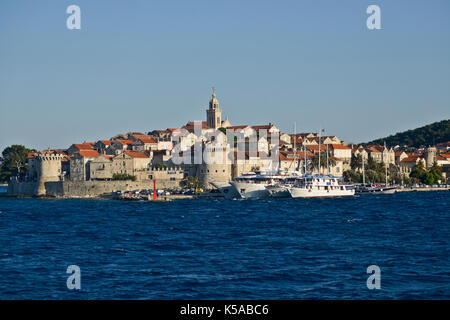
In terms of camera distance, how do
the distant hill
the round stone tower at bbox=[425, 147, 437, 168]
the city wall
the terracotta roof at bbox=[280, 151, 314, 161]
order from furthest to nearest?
the distant hill
the round stone tower at bbox=[425, 147, 437, 168]
the terracotta roof at bbox=[280, 151, 314, 161]
the city wall

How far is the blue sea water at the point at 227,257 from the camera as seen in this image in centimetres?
1756

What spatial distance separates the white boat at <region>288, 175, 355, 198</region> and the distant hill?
84804mm

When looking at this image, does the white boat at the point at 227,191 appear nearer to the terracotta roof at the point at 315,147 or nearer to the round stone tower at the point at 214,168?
the round stone tower at the point at 214,168

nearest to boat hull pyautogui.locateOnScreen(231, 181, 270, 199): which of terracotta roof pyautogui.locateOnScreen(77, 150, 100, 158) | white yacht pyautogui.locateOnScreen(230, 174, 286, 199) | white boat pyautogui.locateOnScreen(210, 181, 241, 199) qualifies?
white yacht pyautogui.locateOnScreen(230, 174, 286, 199)

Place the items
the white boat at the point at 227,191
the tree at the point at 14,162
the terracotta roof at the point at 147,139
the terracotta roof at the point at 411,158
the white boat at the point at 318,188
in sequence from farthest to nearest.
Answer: the terracotta roof at the point at 411,158
the tree at the point at 14,162
the terracotta roof at the point at 147,139
the white boat at the point at 318,188
the white boat at the point at 227,191

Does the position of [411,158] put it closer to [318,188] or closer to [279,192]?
[318,188]

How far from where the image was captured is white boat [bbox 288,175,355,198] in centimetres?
6850

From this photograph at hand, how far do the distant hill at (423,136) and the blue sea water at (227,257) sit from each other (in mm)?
117528

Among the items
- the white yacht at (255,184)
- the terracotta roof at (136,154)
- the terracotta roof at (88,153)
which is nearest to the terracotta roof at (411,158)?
the white yacht at (255,184)

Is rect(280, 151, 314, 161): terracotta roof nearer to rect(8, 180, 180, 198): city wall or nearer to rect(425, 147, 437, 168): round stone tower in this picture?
rect(8, 180, 180, 198): city wall

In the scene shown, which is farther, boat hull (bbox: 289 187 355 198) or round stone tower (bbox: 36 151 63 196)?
round stone tower (bbox: 36 151 63 196)

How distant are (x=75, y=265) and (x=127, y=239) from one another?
308 inches
